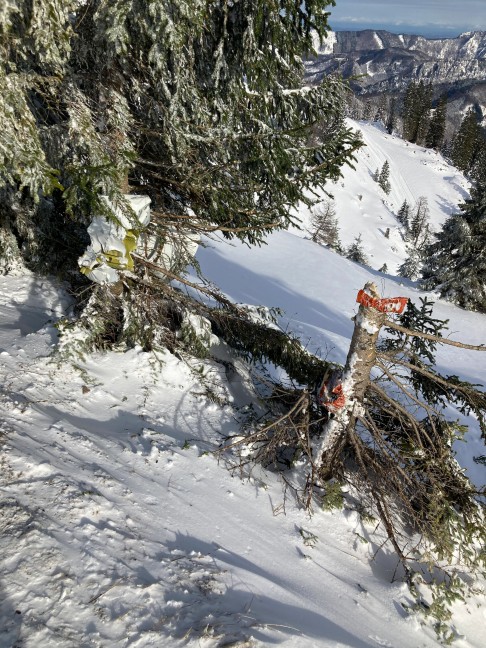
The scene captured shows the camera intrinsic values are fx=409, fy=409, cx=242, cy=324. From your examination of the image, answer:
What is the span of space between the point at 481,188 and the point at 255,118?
18.5 metres

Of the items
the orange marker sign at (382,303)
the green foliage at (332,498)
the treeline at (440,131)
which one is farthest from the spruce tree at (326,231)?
the treeline at (440,131)

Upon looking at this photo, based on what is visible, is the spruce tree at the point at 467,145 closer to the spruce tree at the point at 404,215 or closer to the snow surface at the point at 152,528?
the spruce tree at the point at 404,215

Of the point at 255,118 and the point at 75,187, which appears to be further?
the point at 255,118

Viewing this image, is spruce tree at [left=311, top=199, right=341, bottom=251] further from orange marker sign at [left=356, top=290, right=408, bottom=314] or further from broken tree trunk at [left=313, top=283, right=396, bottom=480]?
orange marker sign at [left=356, top=290, right=408, bottom=314]

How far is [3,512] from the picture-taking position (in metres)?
2.51

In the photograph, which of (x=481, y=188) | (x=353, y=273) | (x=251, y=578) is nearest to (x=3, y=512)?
(x=251, y=578)

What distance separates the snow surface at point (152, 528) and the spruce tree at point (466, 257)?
17170 millimetres

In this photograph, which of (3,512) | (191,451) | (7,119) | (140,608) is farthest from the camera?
(191,451)

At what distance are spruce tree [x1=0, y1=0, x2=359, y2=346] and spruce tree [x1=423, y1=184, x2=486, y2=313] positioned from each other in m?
16.9

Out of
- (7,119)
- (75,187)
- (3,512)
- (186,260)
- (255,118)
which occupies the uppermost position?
(255,118)

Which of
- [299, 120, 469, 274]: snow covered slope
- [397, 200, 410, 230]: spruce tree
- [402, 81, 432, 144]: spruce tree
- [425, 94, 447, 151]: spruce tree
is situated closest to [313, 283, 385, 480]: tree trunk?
[299, 120, 469, 274]: snow covered slope

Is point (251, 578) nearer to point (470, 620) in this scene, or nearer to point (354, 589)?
point (354, 589)

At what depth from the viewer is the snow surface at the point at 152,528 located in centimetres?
225

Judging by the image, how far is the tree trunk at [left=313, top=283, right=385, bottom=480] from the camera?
3.85 metres
